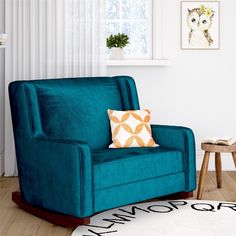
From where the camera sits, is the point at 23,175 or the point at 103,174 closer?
the point at 103,174

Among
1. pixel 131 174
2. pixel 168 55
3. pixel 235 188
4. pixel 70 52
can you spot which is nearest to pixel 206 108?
pixel 168 55

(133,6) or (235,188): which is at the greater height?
(133,6)

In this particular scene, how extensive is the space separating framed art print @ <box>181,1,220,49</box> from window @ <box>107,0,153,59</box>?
1.07ft

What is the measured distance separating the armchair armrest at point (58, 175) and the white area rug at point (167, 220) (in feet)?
0.63

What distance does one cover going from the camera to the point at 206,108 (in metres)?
5.24

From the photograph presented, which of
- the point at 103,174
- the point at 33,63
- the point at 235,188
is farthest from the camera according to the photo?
the point at 33,63

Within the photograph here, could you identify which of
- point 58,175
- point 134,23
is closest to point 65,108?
point 58,175

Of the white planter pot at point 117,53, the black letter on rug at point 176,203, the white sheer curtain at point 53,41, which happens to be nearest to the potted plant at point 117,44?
the white planter pot at point 117,53

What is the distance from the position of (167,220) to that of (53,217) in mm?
713

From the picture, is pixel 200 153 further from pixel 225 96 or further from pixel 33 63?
pixel 33 63

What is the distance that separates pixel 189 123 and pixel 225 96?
409mm

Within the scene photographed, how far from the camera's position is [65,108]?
399cm

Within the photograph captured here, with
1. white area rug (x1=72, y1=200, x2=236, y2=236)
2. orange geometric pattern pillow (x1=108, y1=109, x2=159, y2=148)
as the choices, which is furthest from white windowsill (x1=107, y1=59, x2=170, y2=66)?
white area rug (x1=72, y1=200, x2=236, y2=236)

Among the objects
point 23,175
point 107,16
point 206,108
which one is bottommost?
point 23,175
